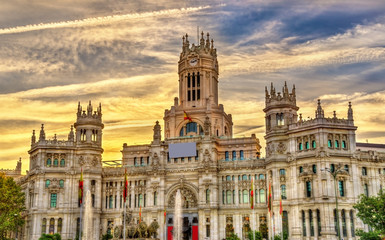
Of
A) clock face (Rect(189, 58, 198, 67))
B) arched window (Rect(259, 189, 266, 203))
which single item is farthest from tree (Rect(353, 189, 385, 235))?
clock face (Rect(189, 58, 198, 67))

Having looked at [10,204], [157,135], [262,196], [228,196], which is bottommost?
[10,204]

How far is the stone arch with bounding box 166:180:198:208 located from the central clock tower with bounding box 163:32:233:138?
17.3 meters

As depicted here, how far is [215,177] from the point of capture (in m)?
106

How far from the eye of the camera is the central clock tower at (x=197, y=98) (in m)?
122

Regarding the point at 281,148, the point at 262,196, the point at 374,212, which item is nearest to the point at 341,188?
the point at 281,148

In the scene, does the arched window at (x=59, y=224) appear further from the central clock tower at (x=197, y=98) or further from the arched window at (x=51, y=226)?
the central clock tower at (x=197, y=98)

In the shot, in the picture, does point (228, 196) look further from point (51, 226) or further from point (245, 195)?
point (51, 226)

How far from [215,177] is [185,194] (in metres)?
8.02

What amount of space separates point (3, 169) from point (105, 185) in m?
55.4

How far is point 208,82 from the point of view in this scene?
417ft

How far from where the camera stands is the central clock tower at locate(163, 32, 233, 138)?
122 meters

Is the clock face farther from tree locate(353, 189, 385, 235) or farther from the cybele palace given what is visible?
tree locate(353, 189, 385, 235)

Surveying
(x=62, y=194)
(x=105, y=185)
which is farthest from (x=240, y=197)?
(x=62, y=194)

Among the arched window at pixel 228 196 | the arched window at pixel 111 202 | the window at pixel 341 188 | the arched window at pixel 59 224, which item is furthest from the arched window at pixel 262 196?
the arched window at pixel 59 224
